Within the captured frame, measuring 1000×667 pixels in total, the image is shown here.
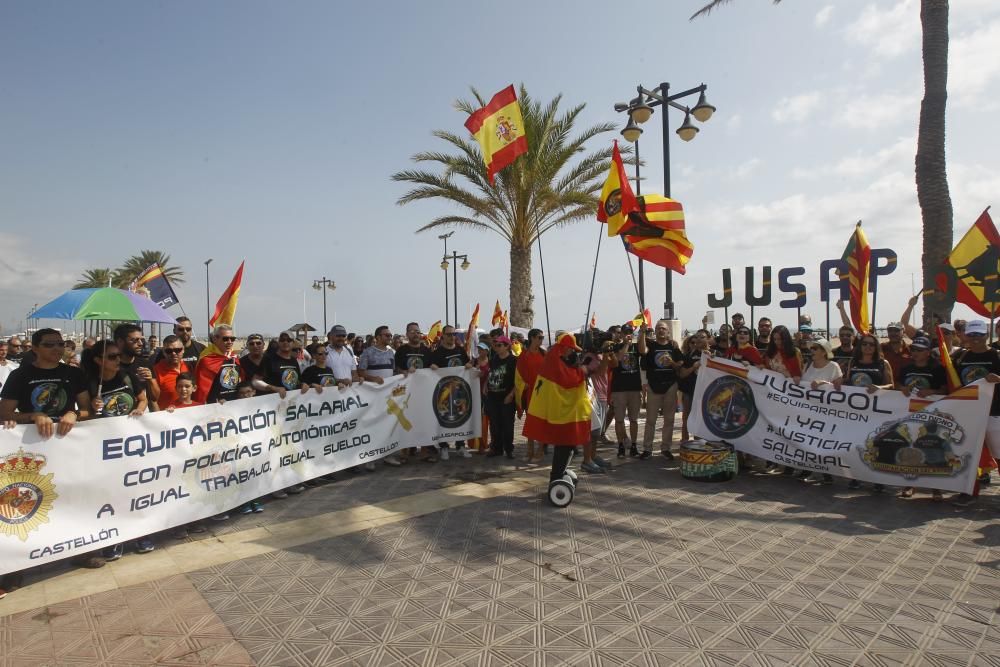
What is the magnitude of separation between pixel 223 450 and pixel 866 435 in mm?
6528

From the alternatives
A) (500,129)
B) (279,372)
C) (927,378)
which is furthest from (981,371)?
(279,372)

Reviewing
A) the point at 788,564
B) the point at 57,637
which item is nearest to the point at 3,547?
the point at 57,637

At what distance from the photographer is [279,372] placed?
6188mm

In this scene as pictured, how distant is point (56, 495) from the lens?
13.2 ft

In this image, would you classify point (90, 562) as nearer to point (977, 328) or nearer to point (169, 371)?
point (169, 371)

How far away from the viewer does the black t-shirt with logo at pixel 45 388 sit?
13.6 feet

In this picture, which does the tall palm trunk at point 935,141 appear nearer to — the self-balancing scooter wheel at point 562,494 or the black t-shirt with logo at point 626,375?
the black t-shirt with logo at point 626,375

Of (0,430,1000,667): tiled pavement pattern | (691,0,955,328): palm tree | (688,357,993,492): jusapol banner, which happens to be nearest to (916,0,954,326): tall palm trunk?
(691,0,955,328): palm tree

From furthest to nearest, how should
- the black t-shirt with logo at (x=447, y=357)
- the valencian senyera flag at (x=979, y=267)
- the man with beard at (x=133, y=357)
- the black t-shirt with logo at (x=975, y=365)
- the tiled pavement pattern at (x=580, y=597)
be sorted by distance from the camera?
the black t-shirt with logo at (x=447, y=357), the valencian senyera flag at (x=979, y=267), the black t-shirt with logo at (x=975, y=365), the man with beard at (x=133, y=357), the tiled pavement pattern at (x=580, y=597)

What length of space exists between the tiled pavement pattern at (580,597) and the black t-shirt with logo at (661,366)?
7.80ft

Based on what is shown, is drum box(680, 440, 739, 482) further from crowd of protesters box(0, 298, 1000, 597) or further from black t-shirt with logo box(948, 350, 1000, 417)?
black t-shirt with logo box(948, 350, 1000, 417)

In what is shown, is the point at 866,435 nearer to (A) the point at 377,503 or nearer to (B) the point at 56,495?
(A) the point at 377,503

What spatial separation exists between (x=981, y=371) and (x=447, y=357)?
6161 mm

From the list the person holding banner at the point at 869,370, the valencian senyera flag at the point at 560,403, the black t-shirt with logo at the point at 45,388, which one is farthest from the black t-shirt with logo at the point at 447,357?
the person holding banner at the point at 869,370
